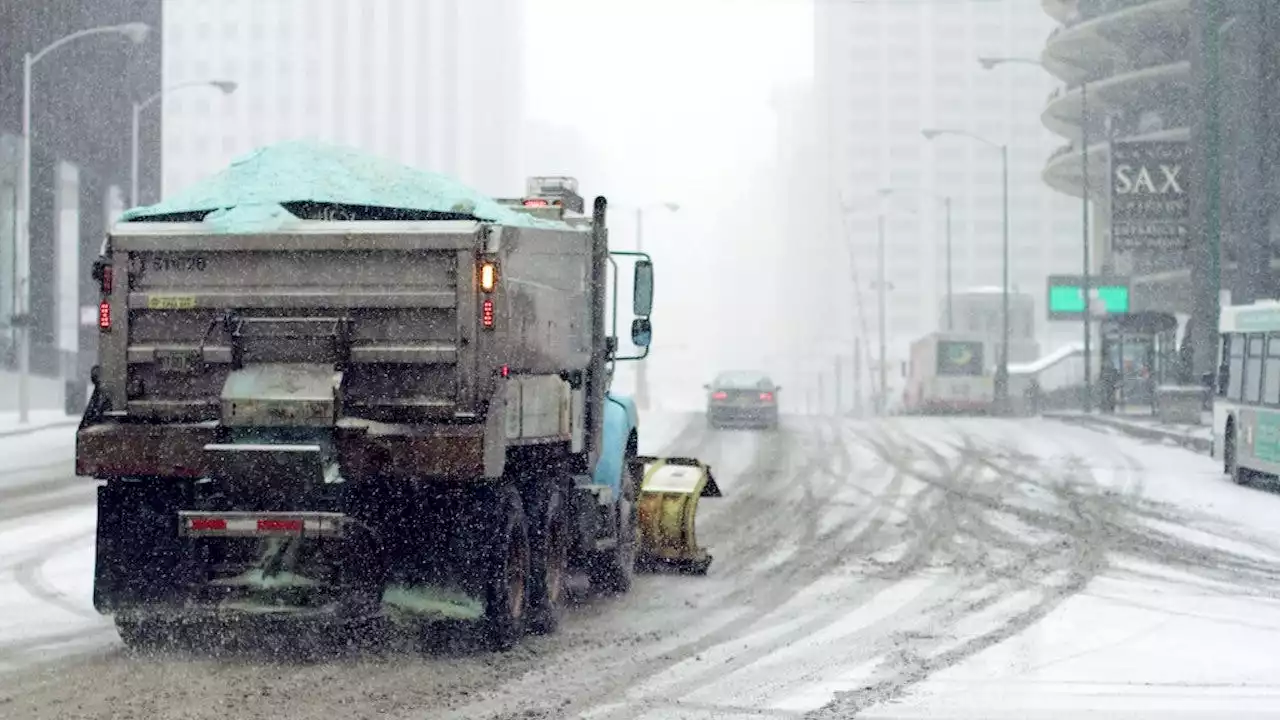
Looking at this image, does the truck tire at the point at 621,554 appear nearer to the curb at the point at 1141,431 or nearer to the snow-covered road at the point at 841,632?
the snow-covered road at the point at 841,632

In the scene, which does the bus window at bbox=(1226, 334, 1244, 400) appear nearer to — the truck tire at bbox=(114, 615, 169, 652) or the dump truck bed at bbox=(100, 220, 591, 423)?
the dump truck bed at bbox=(100, 220, 591, 423)

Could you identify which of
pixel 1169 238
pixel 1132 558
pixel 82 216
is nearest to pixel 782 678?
pixel 1132 558

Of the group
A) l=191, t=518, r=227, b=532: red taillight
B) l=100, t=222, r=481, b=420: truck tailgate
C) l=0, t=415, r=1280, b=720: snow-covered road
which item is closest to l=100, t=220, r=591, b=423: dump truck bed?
l=100, t=222, r=481, b=420: truck tailgate

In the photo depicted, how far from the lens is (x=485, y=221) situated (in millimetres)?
9977

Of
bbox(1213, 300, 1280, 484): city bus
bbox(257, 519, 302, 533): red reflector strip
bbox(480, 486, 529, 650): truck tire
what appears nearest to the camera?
bbox(257, 519, 302, 533): red reflector strip

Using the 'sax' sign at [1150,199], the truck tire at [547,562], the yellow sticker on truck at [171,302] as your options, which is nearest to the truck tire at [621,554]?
the truck tire at [547,562]

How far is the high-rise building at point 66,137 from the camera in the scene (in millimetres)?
57250

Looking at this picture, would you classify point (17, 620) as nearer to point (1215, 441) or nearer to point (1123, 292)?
point (1215, 441)

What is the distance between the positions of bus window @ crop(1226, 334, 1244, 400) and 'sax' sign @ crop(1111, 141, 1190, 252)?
23331 mm

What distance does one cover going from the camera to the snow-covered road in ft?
28.3

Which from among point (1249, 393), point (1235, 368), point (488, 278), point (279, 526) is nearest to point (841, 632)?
point (488, 278)

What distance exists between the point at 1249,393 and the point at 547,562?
55.6 ft

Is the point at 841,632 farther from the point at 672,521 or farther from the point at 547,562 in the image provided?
the point at 672,521

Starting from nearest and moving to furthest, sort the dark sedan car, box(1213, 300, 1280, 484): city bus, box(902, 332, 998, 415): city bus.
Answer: box(1213, 300, 1280, 484): city bus < the dark sedan car < box(902, 332, 998, 415): city bus
